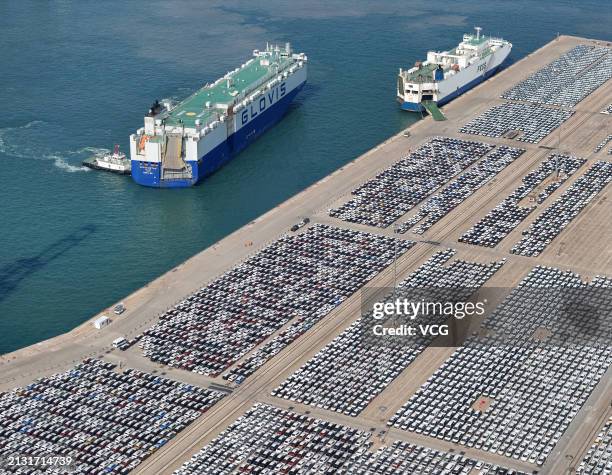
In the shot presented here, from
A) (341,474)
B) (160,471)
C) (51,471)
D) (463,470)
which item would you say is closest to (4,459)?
(51,471)

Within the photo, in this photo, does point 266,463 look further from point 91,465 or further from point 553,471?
point 553,471

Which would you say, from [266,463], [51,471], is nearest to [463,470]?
[266,463]

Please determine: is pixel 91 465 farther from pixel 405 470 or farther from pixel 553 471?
pixel 553 471

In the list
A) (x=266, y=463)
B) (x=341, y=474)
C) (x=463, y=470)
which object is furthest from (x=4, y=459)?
(x=463, y=470)

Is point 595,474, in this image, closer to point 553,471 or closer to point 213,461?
point 553,471

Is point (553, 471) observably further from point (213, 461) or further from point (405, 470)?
point (213, 461)

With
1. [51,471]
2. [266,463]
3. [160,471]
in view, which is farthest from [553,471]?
[51,471]
